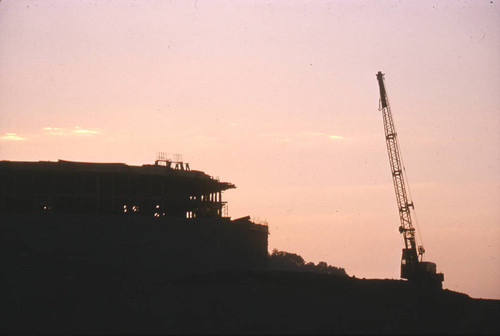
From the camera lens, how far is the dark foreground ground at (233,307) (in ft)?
115

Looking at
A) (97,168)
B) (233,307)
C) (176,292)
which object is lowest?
(233,307)

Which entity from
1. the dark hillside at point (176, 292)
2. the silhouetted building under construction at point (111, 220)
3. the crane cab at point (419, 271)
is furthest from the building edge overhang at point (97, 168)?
the crane cab at point (419, 271)

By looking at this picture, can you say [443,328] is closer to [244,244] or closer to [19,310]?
[19,310]

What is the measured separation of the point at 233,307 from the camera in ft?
127

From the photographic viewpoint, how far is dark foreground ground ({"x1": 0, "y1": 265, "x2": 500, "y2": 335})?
115 feet

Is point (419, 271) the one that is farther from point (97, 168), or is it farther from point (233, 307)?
point (233, 307)

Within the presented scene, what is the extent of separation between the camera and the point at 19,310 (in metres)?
41.2

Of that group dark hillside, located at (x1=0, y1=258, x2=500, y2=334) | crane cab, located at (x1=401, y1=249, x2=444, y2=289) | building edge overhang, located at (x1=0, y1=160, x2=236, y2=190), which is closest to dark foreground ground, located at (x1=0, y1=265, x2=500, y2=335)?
dark hillside, located at (x1=0, y1=258, x2=500, y2=334)

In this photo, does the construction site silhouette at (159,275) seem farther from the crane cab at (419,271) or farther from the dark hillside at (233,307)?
the crane cab at (419,271)

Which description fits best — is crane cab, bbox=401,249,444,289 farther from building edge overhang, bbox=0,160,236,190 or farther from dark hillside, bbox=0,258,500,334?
building edge overhang, bbox=0,160,236,190

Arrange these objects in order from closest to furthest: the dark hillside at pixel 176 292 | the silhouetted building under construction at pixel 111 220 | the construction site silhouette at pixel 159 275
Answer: the dark hillside at pixel 176 292, the construction site silhouette at pixel 159 275, the silhouetted building under construction at pixel 111 220

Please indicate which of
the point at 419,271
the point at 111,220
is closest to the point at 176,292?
the point at 111,220

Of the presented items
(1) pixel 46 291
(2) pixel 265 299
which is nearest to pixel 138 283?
(1) pixel 46 291

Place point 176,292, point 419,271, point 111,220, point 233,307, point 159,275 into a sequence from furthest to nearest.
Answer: point 419,271 → point 111,220 → point 159,275 → point 176,292 → point 233,307
